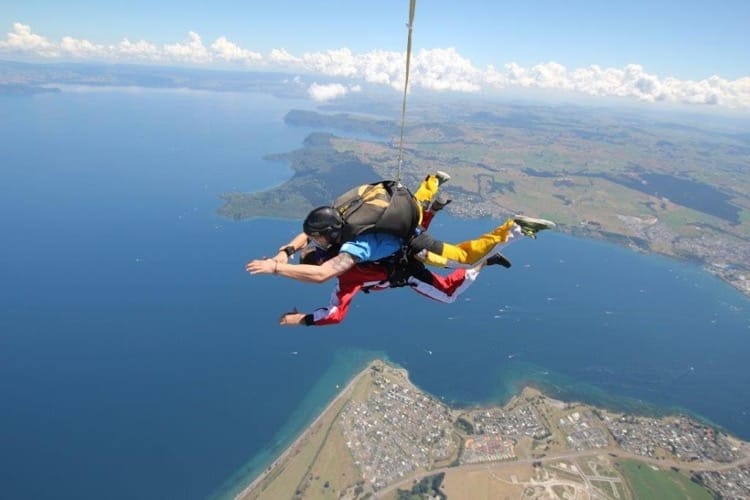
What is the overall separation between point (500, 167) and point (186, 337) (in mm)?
73648

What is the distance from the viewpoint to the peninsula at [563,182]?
6022cm

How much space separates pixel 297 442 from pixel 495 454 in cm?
1042

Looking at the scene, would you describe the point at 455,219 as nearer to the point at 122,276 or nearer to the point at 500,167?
the point at 500,167

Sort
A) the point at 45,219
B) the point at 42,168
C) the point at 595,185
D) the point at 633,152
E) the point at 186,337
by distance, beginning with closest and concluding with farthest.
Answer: the point at 186,337, the point at 45,219, the point at 42,168, the point at 595,185, the point at 633,152

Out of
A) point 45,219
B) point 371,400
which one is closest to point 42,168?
point 45,219

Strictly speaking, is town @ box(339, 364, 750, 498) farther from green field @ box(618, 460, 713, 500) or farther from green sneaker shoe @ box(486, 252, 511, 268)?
green sneaker shoe @ box(486, 252, 511, 268)

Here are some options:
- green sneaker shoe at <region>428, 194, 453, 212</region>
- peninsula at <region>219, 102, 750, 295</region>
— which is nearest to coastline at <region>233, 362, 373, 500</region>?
peninsula at <region>219, 102, 750, 295</region>

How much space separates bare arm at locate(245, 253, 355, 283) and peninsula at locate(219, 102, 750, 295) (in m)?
28.4

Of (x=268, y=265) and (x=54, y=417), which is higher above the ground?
(x=268, y=265)

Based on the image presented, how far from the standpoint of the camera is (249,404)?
2641 cm

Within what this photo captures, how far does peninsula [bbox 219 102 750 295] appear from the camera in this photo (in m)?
60.2

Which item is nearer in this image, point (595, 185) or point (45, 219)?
point (45, 219)

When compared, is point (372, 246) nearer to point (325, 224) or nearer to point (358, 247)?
point (358, 247)

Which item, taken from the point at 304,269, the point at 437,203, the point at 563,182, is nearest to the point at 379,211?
the point at 304,269
